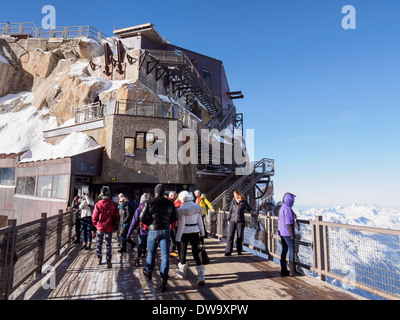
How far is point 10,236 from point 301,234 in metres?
6.26

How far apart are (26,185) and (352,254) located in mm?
20904

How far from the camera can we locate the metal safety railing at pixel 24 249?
12.5 ft

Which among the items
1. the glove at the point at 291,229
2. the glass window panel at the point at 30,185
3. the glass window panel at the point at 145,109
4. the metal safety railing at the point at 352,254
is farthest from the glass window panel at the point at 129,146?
the glove at the point at 291,229

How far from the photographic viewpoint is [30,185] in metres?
17.0

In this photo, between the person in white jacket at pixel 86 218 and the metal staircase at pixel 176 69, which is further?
the metal staircase at pixel 176 69

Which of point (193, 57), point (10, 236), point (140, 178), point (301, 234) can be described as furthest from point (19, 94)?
point (301, 234)

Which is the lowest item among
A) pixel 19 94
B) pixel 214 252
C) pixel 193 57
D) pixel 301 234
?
pixel 214 252

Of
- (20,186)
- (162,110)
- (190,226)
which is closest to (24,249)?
(190,226)

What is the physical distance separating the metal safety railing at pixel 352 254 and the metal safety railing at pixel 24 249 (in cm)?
607

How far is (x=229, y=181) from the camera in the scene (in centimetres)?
2308

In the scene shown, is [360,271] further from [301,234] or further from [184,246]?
[184,246]

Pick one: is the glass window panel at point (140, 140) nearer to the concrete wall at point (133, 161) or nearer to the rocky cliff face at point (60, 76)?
the concrete wall at point (133, 161)

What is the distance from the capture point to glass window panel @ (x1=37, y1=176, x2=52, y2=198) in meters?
15.3

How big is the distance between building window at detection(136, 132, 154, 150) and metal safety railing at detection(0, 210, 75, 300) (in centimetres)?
998
